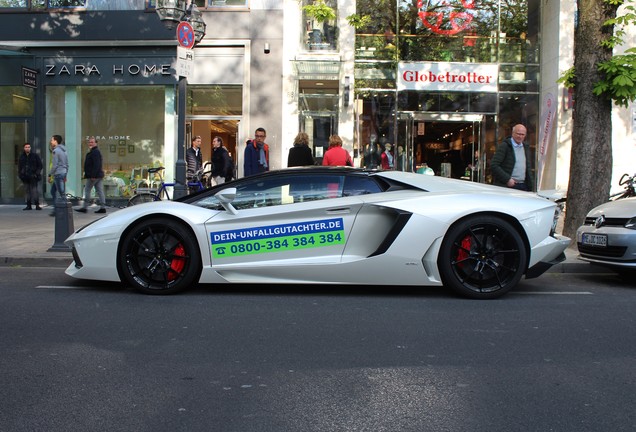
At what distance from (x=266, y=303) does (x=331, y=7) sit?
12.8m

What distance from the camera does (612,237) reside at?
670 centimetres

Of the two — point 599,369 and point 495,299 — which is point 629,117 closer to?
point 495,299

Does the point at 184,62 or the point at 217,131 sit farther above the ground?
the point at 184,62

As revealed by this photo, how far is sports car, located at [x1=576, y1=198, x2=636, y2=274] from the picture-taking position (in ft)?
21.6

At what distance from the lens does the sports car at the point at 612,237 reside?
6582 mm

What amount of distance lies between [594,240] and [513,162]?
6.78ft

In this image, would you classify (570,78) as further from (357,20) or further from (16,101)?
(16,101)

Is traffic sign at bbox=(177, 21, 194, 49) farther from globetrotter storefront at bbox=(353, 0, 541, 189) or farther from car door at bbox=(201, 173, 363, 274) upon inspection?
globetrotter storefront at bbox=(353, 0, 541, 189)

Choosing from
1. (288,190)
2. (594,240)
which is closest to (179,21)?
(288,190)

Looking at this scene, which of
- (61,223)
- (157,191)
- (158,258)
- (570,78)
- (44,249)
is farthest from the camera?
(157,191)

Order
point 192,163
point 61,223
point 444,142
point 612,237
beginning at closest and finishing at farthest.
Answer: point 612,237
point 61,223
point 192,163
point 444,142

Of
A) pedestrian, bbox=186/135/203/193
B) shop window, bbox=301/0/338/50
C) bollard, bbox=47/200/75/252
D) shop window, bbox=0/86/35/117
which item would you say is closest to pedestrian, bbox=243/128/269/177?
pedestrian, bbox=186/135/203/193

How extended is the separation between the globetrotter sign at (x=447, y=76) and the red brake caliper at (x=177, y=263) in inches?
479

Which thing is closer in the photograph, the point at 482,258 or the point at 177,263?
the point at 482,258
